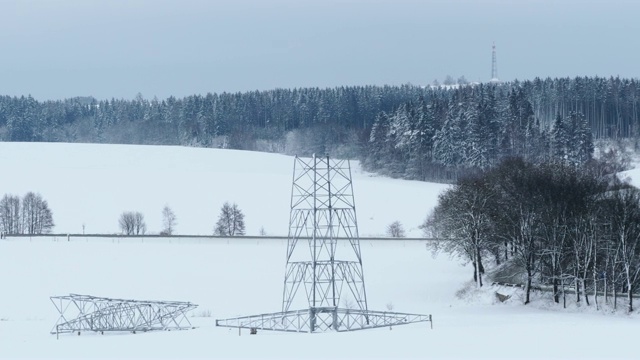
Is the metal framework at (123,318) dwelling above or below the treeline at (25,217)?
below

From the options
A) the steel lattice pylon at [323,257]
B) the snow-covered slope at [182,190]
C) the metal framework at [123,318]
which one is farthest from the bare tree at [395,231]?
the metal framework at [123,318]

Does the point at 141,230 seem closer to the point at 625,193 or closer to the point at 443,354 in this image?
the point at 625,193

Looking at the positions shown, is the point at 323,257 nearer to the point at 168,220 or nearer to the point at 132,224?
the point at 132,224

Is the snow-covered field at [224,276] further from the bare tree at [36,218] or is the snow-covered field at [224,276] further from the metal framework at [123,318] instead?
the bare tree at [36,218]

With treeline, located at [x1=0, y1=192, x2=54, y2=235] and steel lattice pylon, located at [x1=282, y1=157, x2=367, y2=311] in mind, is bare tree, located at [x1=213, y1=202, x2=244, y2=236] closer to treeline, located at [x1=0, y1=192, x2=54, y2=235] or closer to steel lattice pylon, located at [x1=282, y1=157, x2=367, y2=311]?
steel lattice pylon, located at [x1=282, y1=157, x2=367, y2=311]

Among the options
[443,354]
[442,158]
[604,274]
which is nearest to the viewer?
[443,354]

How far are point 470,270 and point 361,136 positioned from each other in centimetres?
9911

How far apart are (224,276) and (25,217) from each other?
34.7 metres

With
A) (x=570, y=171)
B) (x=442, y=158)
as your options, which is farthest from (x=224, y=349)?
(x=442, y=158)

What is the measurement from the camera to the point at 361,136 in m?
167

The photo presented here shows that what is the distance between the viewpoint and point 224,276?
67625mm

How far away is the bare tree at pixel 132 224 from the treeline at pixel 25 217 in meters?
6.22

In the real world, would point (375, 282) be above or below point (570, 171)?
below

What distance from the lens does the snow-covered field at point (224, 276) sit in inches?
1407
